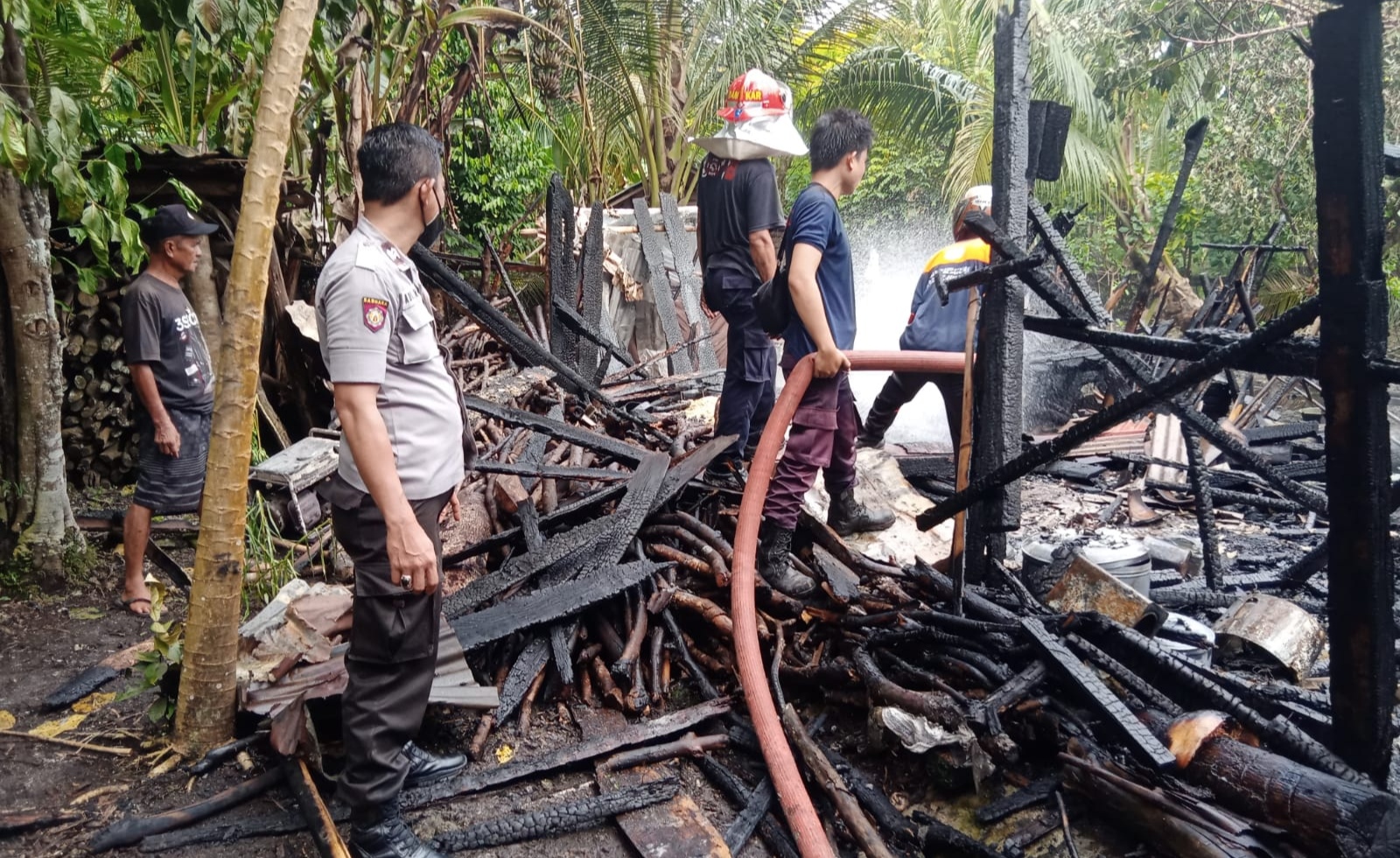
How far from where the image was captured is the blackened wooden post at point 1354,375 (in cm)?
217

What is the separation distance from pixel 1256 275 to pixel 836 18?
8473 mm

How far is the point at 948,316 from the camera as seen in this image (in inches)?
219

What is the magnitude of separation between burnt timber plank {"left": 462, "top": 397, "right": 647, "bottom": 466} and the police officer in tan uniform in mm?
2699

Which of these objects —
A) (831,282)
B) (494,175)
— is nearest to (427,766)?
(831,282)

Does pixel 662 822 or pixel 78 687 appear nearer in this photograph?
pixel 662 822

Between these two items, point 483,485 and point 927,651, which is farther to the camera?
point 483,485

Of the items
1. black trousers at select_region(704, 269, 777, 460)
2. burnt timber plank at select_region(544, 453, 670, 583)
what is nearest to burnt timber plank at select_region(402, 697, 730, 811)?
burnt timber plank at select_region(544, 453, 670, 583)

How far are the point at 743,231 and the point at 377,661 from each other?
146 inches

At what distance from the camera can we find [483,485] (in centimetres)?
527

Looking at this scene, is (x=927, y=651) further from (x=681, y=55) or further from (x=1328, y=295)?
(x=681, y=55)

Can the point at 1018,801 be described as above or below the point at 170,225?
below

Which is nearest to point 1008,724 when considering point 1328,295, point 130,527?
point 1328,295

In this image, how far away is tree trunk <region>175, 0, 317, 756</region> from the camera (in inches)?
110

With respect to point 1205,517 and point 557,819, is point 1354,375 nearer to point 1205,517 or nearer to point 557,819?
point 1205,517
